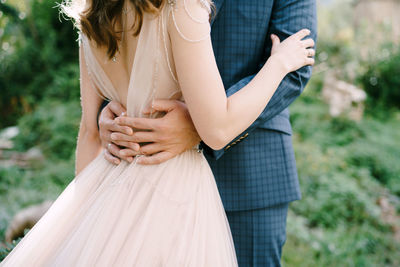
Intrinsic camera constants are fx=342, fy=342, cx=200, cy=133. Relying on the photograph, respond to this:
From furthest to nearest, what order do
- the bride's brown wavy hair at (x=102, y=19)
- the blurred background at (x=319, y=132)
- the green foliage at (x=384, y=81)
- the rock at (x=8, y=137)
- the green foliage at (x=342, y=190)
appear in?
1. the green foliage at (x=384, y=81)
2. the rock at (x=8, y=137)
3. the blurred background at (x=319, y=132)
4. the green foliage at (x=342, y=190)
5. the bride's brown wavy hair at (x=102, y=19)

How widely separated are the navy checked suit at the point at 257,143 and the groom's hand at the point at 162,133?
0.12 m

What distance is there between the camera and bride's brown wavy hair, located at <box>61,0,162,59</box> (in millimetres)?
978

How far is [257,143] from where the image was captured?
126 cm

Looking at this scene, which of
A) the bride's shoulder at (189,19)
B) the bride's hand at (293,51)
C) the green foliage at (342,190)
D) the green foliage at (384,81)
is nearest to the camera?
the bride's shoulder at (189,19)

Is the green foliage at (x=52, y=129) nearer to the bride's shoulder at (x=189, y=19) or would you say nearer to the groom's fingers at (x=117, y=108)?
the groom's fingers at (x=117, y=108)

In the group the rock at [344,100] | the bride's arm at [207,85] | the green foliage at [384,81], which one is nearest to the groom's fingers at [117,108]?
the bride's arm at [207,85]

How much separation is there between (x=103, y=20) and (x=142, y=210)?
57cm

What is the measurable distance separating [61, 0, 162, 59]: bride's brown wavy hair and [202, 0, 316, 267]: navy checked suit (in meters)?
0.31

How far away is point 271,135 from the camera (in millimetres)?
1281

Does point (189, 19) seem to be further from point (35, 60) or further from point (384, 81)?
point (35, 60)

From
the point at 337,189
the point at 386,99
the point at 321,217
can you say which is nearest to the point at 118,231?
the point at 321,217

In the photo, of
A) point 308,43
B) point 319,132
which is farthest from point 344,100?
point 308,43

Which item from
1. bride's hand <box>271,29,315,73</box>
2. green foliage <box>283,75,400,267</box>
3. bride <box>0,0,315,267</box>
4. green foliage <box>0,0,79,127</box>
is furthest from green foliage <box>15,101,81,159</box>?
bride's hand <box>271,29,315,73</box>

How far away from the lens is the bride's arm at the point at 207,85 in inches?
34.9
